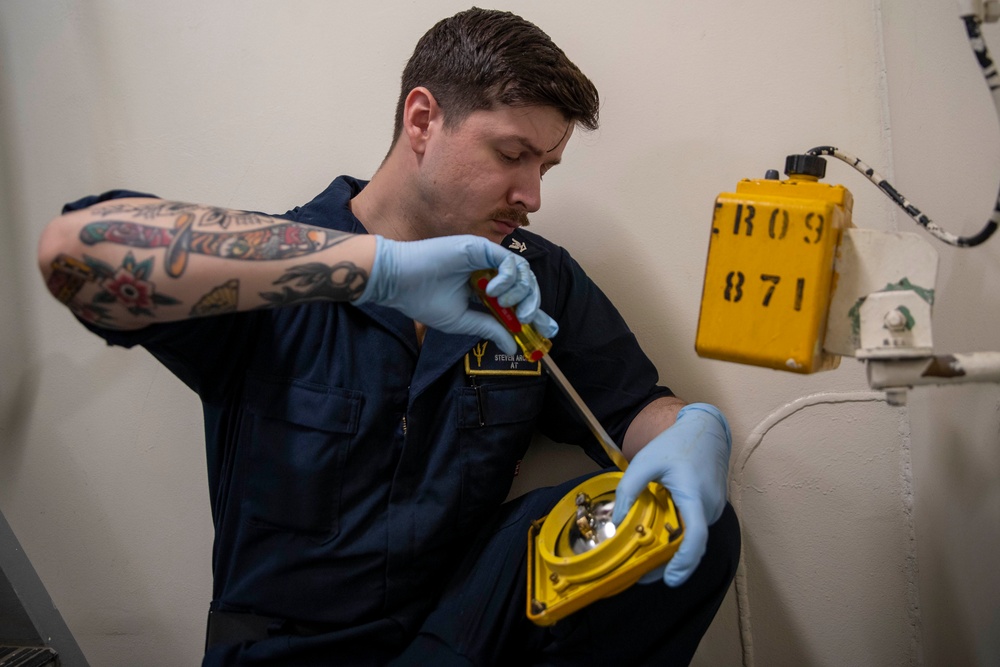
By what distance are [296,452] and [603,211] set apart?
0.67m

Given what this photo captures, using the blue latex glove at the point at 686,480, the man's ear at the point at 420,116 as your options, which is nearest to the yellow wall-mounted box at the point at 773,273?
the blue latex glove at the point at 686,480

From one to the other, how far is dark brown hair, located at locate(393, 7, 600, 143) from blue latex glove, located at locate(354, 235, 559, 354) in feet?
0.85

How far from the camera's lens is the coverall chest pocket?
1.01 m

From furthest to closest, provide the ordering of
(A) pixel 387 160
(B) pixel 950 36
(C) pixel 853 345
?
(A) pixel 387 160 < (B) pixel 950 36 < (C) pixel 853 345

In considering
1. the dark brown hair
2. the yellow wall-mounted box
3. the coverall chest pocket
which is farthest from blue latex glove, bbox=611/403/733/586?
the dark brown hair

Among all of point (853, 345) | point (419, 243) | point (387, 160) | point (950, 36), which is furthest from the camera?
point (387, 160)

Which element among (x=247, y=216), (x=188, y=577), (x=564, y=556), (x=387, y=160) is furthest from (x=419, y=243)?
(x=188, y=577)

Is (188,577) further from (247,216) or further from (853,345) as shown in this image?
(853,345)

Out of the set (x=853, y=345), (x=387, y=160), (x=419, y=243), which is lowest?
(x=853, y=345)

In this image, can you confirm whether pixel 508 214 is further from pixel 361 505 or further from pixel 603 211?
pixel 361 505

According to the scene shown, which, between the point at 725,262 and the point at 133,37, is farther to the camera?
the point at 133,37

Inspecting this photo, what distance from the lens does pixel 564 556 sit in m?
0.90

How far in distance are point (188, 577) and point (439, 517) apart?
666 mm

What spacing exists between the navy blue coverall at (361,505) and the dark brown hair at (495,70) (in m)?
0.25
